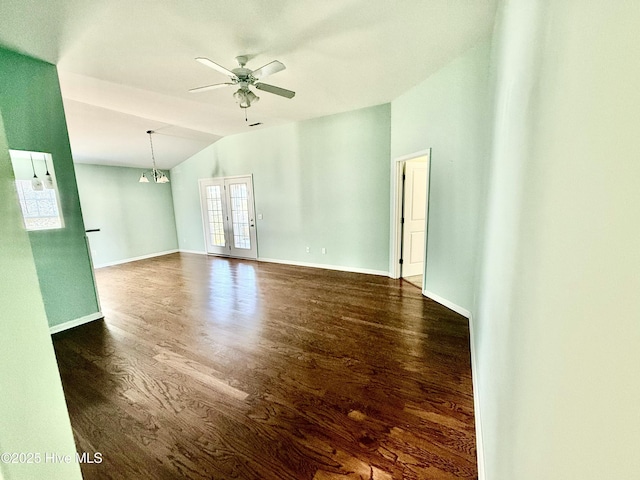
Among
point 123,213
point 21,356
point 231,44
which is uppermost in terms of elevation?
point 231,44

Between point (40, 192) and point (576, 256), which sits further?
point (40, 192)

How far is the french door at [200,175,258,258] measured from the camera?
237 inches

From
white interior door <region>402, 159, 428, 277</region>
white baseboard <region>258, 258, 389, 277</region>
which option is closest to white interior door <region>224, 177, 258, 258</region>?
white baseboard <region>258, 258, 389, 277</region>

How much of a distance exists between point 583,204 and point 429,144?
3150mm

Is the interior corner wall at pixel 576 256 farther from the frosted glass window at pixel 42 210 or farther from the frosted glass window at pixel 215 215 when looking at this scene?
the frosted glass window at pixel 215 215

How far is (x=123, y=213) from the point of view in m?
6.46

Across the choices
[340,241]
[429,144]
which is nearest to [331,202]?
[340,241]

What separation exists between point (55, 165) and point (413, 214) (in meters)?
4.67

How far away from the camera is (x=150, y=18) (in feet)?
6.52

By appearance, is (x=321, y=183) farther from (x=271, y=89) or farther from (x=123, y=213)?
(x=123, y=213)

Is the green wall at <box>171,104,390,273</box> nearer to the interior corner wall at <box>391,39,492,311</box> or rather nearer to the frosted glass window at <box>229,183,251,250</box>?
the frosted glass window at <box>229,183,251,250</box>

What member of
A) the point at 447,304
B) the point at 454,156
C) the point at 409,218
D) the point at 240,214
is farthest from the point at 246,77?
the point at 240,214

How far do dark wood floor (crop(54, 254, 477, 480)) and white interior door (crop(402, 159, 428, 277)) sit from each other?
0.83m

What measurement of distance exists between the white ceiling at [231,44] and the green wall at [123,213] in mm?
2558
